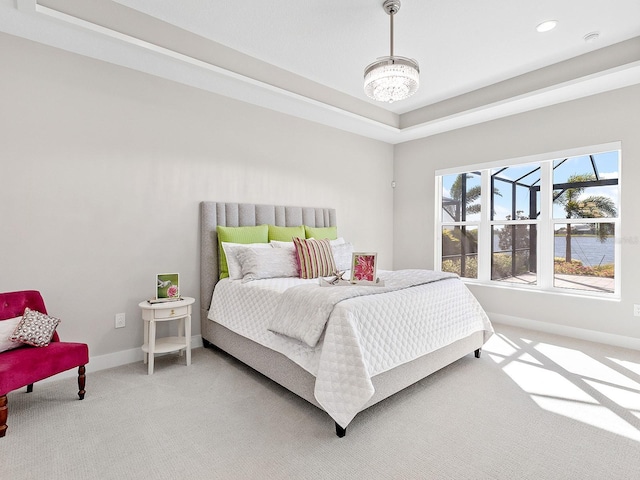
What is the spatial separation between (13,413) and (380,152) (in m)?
4.86

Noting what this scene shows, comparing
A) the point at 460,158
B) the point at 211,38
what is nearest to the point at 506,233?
the point at 460,158

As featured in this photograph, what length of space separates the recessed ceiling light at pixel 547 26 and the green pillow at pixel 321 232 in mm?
2716

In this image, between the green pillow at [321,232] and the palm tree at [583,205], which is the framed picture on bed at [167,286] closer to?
the green pillow at [321,232]

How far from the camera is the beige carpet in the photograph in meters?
1.65

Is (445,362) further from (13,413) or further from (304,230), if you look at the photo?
(13,413)

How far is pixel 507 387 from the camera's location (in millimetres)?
2498

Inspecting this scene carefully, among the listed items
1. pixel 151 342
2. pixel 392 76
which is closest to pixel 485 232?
pixel 392 76

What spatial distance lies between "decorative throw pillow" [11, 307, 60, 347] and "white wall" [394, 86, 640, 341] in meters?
4.37

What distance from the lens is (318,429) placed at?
1.98 m

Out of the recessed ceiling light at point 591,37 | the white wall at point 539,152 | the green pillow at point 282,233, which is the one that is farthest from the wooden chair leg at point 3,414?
the recessed ceiling light at point 591,37

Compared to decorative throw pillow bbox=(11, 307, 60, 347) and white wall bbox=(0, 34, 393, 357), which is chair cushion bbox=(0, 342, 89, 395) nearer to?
decorative throw pillow bbox=(11, 307, 60, 347)

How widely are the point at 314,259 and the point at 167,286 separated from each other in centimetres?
132

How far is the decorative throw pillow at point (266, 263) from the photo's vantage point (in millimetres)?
3053

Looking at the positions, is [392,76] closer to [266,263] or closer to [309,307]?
[309,307]
